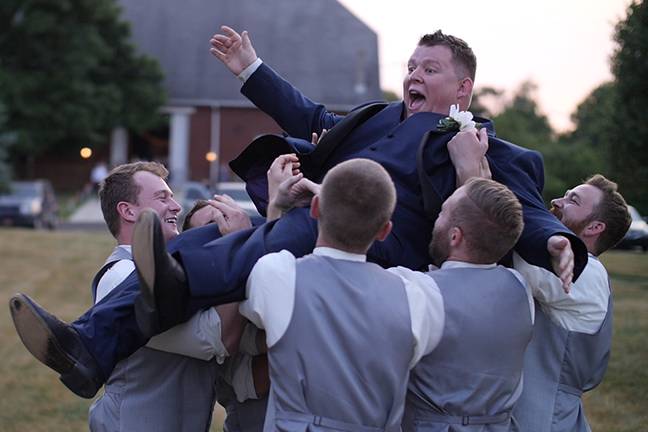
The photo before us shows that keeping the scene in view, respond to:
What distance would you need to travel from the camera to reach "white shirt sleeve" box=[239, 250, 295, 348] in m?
3.46

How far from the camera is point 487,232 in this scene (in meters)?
3.75

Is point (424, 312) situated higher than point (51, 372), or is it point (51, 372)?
point (424, 312)

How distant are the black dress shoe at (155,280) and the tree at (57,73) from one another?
118 ft

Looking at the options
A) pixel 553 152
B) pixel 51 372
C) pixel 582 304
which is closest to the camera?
pixel 582 304

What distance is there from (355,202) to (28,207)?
28753mm

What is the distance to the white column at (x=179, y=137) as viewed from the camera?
1704 inches

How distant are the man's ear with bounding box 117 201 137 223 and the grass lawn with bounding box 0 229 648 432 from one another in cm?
467

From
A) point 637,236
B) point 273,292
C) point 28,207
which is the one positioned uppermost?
point 273,292

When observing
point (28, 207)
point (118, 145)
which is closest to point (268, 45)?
point (118, 145)

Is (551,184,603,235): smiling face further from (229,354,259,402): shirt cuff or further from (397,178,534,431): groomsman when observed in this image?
(229,354,259,402): shirt cuff

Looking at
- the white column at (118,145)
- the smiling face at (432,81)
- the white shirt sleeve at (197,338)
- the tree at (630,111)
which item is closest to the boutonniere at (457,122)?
the smiling face at (432,81)

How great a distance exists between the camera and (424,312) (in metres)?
3.60

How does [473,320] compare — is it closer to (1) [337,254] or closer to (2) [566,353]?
(1) [337,254]

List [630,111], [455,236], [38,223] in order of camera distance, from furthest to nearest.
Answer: [38,223], [630,111], [455,236]
